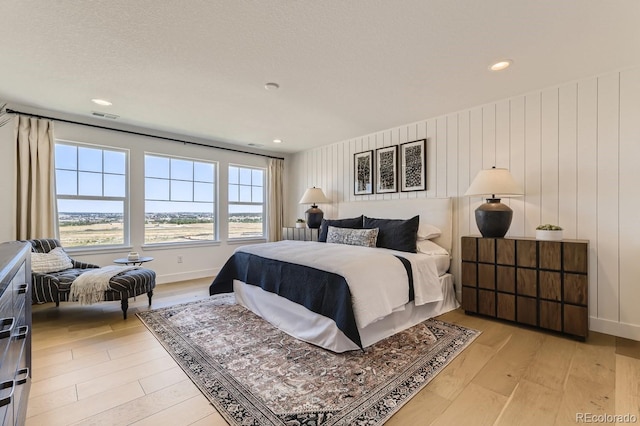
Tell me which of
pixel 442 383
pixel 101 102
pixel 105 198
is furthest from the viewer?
pixel 105 198

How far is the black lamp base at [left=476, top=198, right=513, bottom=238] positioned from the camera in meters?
2.89

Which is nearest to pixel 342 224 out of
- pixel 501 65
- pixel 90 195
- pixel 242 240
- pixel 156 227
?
pixel 242 240

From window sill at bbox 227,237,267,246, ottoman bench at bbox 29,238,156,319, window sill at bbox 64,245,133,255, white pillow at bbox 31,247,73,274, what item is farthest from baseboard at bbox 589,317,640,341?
window sill at bbox 64,245,133,255

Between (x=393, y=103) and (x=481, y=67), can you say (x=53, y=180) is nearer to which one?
(x=393, y=103)

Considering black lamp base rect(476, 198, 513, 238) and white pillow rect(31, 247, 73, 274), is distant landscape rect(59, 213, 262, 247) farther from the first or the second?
black lamp base rect(476, 198, 513, 238)

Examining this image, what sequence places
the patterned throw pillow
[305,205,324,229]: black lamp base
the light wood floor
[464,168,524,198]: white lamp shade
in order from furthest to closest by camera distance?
[305,205,324,229]: black lamp base
the patterned throw pillow
[464,168,524,198]: white lamp shade
the light wood floor

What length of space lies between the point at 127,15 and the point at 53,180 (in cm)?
288

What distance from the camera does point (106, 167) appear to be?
4.11m

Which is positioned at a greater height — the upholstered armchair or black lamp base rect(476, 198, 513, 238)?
black lamp base rect(476, 198, 513, 238)

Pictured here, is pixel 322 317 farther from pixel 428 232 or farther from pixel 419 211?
pixel 419 211

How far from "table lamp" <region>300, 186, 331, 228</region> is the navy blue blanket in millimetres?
1846

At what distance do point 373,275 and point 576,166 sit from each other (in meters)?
2.29

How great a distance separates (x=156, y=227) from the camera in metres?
4.53

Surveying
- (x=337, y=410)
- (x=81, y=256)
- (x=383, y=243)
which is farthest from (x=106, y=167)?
(x=337, y=410)
